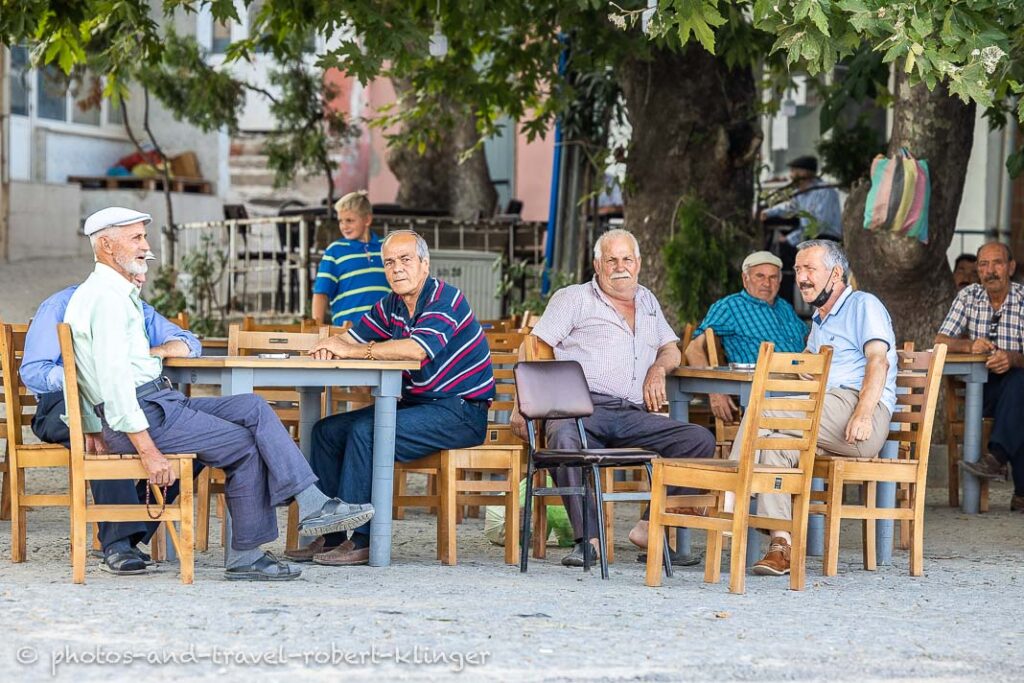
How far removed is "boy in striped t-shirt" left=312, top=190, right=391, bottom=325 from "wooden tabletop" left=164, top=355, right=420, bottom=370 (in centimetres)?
328

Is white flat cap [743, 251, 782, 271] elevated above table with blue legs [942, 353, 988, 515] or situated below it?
above

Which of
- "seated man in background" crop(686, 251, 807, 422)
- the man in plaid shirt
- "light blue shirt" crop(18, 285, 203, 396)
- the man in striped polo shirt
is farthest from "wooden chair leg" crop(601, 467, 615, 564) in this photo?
the man in plaid shirt

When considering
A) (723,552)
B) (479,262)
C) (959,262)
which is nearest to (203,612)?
(723,552)

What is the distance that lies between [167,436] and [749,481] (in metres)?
2.15

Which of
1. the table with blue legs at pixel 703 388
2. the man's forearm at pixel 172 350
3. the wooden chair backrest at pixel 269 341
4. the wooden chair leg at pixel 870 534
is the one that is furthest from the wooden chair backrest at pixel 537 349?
the man's forearm at pixel 172 350

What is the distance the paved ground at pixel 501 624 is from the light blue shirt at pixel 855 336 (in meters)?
Answer: 0.80

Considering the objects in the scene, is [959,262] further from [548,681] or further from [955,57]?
[548,681]

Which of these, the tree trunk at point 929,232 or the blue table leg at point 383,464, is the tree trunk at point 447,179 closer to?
the tree trunk at point 929,232

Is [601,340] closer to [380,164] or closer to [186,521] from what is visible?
[186,521]

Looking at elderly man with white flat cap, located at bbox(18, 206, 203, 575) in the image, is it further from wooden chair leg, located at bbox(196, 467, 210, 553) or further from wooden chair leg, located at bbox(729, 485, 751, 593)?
wooden chair leg, located at bbox(729, 485, 751, 593)

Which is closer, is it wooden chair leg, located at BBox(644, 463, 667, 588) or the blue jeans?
wooden chair leg, located at BBox(644, 463, 667, 588)

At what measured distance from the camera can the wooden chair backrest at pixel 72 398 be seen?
6147 millimetres

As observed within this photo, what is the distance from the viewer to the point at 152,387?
21.1 ft

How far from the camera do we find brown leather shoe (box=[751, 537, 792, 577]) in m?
7.04
